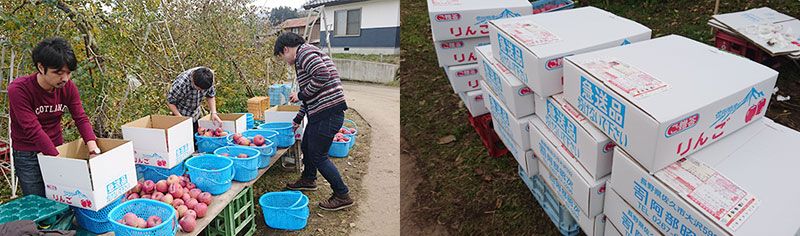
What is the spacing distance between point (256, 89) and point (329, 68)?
13.1 feet

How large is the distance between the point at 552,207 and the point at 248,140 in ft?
7.86

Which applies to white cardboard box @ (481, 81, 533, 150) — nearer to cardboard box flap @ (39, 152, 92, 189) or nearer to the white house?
cardboard box flap @ (39, 152, 92, 189)

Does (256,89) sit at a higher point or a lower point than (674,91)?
lower

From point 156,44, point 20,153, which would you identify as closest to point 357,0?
point 156,44

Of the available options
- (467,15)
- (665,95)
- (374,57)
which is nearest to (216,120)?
(467,15)

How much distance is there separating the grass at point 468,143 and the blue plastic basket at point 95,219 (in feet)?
6.14

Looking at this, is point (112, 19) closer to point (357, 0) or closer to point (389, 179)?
point (389, 179)

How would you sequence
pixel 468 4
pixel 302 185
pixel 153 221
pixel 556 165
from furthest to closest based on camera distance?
pixel 302 185 → pixel 468 4 → pixel 556 165 → pixel 153 221

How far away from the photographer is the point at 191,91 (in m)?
3.70

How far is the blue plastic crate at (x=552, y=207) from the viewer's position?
2.62 metres

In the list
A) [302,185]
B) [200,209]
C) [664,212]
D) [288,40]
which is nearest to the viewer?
[664,212]

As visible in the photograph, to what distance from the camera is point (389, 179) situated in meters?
4.99

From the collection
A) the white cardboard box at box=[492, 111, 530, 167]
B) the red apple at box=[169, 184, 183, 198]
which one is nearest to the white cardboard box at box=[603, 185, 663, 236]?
the white cardboard box at box=[492, 111, 530, 167]

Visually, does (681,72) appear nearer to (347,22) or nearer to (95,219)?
(95,219)
